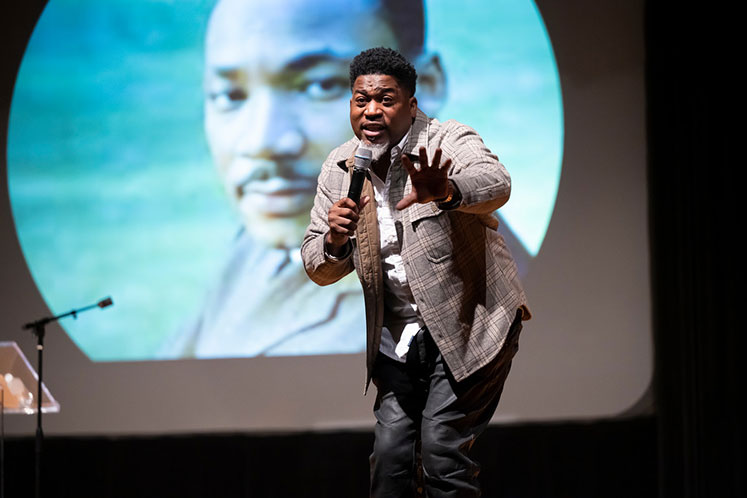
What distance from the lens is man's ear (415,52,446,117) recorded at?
158 inches

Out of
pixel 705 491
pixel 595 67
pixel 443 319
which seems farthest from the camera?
pixel 595 67

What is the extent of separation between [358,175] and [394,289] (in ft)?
1.22

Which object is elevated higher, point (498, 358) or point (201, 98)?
point (201, 98)

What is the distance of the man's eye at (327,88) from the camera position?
161 inches

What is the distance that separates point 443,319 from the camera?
1.99 meters

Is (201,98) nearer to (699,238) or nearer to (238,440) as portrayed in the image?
(238,440)

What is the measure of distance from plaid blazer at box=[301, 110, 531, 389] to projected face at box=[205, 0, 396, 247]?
6.60ft

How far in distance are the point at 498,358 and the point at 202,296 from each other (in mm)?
2408

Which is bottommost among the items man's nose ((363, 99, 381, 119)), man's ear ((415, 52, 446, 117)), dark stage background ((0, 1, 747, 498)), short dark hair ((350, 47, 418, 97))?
dark stage background ((0, 1, 747, 498))

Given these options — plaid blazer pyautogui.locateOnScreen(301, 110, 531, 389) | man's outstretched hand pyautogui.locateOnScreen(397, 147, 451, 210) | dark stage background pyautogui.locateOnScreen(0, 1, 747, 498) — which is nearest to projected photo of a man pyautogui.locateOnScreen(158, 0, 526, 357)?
dark stage background pyautogui.locateOnScreen(0, 1, 747, 498)

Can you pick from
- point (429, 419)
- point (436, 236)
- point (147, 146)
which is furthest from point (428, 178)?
point (147, 146)

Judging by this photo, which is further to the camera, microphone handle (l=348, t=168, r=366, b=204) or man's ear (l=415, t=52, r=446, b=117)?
man's ear (l=415, t=52, r=446, b=117)

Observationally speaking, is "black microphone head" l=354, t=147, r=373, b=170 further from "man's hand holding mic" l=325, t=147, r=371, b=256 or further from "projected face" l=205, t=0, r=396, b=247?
"projected face" l=205, t=0, r=396, b=247

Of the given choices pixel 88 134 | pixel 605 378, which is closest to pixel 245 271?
pixel 88 134
